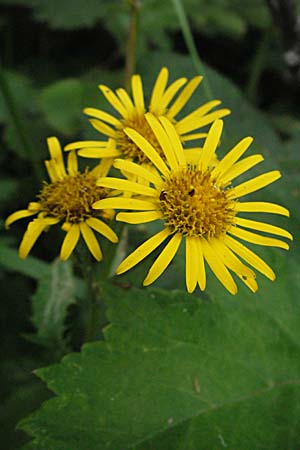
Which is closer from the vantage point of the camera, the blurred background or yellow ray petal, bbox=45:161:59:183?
yellow ray petal, bbox=45:161:59:183

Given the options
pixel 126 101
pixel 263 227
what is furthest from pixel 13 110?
pixel 263 227

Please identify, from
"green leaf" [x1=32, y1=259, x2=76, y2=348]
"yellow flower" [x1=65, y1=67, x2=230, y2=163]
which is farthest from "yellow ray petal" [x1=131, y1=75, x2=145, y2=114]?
"green leaf" [x1=32, y1=259, x2=76, y2=348]

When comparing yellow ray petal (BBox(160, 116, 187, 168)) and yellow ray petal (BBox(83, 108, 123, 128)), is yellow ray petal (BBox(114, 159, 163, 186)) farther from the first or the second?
yellow ray petal (BBox(83, 108, 123, 128))

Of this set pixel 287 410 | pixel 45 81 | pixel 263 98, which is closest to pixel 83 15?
pixel 45 81

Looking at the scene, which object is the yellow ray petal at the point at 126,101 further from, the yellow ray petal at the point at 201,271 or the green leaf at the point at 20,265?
the green leaf at the point at 20,265

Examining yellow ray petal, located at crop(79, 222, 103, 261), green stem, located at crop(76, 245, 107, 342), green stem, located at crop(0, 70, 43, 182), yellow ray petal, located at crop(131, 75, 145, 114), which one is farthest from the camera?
green stem, located at crop(0, 70, 43, 182)

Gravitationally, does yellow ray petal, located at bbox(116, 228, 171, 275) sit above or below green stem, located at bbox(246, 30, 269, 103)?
below
